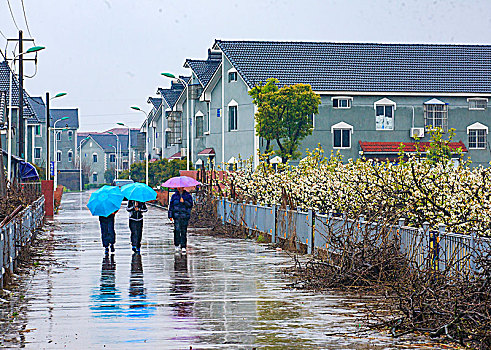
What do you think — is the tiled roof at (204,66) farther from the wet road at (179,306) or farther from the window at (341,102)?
the wet road at (179,306)

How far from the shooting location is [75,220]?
38.8 m

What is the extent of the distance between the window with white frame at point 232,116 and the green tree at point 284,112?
7.61 meters

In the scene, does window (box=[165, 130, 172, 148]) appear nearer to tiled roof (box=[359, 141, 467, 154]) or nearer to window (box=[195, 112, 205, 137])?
window (box=[195, 112, 205, 137])

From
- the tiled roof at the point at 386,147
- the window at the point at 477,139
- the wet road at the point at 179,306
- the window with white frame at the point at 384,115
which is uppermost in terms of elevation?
the window with white frame at the point at 384,115

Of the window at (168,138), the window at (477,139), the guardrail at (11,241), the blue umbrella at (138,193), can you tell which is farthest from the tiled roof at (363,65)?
the guardrail at (11,241)

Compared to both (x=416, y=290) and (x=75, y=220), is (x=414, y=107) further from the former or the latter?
(x=416, y=290)

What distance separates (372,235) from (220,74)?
141ft

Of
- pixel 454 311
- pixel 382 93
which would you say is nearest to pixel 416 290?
pixel 454 311

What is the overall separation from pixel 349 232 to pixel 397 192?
1.64 m

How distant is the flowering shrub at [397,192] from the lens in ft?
47.9

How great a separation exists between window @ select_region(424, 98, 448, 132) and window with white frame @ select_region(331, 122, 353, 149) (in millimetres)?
4748

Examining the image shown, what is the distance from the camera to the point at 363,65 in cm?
5416

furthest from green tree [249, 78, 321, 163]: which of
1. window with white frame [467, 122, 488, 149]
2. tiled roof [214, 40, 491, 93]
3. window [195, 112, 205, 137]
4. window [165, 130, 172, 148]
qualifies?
window [165, 130, 172, 148]

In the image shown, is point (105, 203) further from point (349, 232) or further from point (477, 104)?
point (477, 104)
